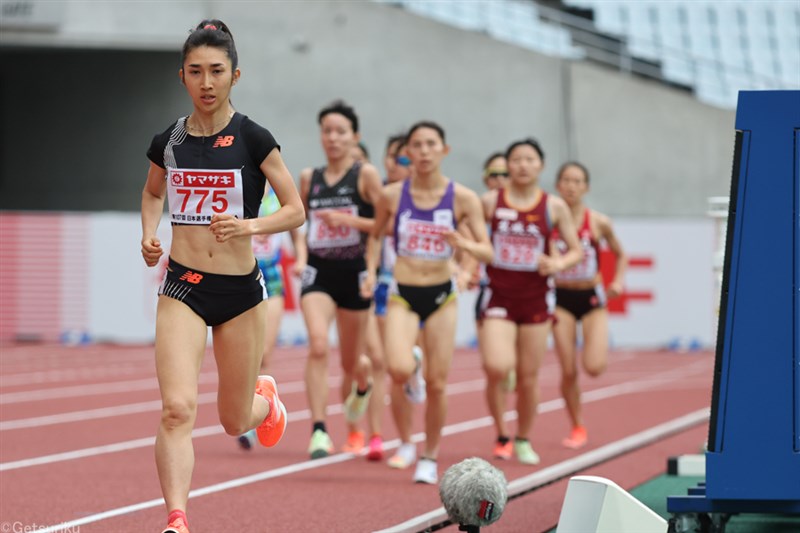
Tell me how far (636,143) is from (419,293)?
21368 millimetres

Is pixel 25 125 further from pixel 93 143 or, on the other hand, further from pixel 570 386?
pixel 570 386

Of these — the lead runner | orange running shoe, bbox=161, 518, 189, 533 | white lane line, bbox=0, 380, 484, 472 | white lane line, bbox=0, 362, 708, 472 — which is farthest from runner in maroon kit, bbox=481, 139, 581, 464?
orange running shoe, bbox=161, 518, 189, 533

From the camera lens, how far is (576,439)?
11750mm

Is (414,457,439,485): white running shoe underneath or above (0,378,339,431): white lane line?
above

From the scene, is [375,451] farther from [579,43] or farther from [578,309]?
[579,43]

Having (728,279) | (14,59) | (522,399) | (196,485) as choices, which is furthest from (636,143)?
(728,279)

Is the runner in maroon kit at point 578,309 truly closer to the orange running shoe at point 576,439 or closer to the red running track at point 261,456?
the orange running shoe at point 576,439

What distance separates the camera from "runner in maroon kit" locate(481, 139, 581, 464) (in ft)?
35.2

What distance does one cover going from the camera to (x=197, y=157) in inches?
246

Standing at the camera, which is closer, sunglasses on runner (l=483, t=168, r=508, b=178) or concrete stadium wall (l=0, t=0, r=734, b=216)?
sunglasses on runner (l=483, t=168, r=508, b=178)

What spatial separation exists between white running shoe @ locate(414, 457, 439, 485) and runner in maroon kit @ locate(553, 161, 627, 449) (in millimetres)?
2698

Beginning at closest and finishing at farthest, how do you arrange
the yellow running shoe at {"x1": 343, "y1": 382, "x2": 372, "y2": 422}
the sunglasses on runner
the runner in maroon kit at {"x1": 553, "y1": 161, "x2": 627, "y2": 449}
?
1. the yellow running shoe at {"x1": 343, "y1": 382, "x2": 372, "y2": 422}
2. the runner in maroon kit at {"x1": 553, "y1": 161, "x2": 627, "y2": 449}
3. the sunglasses on runner

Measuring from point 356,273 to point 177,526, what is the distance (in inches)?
206

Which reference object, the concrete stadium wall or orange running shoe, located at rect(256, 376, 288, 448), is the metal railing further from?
orange running shoe, located at rect(256, 376, 288, 448)
